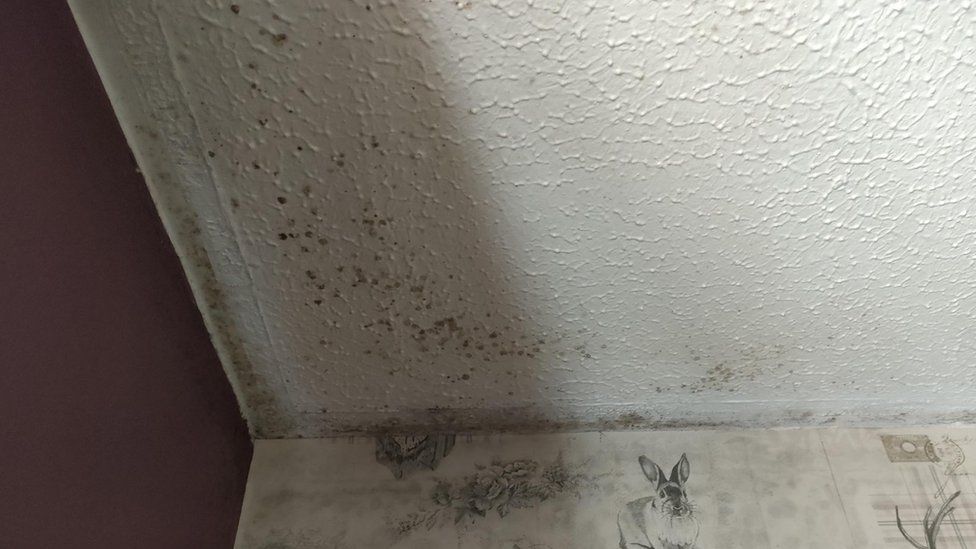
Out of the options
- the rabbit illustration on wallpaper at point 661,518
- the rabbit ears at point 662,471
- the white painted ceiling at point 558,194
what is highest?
the white painted ceiling at point 558,194

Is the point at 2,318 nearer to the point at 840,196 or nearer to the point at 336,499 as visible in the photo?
the point at 336,499

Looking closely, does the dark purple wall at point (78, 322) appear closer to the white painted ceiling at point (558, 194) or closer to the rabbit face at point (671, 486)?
the white painted ceiling at point (558, 194)

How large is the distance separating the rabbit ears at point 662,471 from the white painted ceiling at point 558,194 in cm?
9

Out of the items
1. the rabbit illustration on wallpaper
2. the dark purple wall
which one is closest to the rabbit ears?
the rabbit illustration on wallpaper

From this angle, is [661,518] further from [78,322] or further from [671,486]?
[78,322]

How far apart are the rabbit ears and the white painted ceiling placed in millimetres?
85

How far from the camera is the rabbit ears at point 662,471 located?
865mm

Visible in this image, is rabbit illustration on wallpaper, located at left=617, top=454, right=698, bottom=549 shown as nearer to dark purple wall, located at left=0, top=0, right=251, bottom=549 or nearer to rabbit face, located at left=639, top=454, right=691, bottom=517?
rabbit face, located at left=639, top=454, right=691, bottom=517

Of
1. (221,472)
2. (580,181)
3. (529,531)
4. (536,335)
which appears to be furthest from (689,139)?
(221,472)

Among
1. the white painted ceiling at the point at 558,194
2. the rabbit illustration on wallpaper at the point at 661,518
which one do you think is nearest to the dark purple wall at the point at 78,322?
the white painted ceiling at the point at 558,194

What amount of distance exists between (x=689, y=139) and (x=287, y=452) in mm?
656

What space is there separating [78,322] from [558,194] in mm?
399

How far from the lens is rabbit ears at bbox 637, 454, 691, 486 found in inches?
34.1

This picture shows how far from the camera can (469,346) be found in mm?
761
